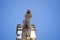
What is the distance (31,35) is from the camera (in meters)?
12.0

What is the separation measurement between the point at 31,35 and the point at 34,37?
31cm

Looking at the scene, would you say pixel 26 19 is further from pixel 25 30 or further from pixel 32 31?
pixel 32 31

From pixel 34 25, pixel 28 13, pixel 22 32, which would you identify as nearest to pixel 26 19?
pixel 28 13

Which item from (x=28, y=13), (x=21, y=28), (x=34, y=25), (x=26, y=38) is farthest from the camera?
(x=34, y=25)

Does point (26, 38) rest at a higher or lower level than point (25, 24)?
lower

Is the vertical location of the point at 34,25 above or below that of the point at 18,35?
above

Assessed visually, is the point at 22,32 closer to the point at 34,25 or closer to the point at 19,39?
the point at 19,39

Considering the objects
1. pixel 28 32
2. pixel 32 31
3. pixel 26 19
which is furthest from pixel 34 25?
pixel 26 19

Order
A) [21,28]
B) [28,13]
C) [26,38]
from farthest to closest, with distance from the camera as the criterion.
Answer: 1. [21,28]
2. [26,38]
3. [28,13]

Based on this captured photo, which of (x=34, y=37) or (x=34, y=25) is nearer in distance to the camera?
(x=34, y=37)

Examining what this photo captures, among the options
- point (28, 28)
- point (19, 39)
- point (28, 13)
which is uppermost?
point (28, 13)

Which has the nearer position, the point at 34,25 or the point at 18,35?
the point at 18,35

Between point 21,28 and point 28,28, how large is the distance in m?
0.98

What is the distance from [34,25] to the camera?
1359cm
